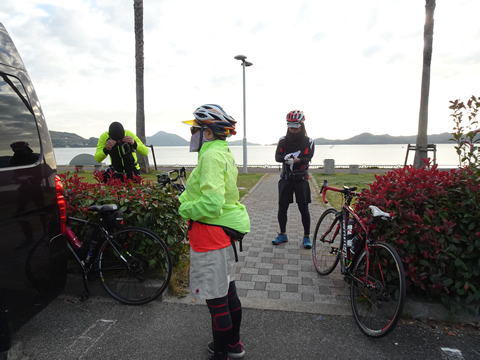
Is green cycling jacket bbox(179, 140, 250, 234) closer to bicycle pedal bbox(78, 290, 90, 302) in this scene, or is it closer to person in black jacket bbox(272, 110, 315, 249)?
bicycle pedal bbox(78, 290, 90, 302)

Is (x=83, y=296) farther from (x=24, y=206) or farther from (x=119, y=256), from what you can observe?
(x=24, y=206)

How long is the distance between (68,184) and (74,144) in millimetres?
67364

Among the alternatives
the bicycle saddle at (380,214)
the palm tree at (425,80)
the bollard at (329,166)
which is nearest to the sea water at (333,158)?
the palm tree at (425,80)

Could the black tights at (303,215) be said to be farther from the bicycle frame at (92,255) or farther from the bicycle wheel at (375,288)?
the bicycle frame at (92,255)

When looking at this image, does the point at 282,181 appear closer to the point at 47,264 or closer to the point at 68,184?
the point at 68,184

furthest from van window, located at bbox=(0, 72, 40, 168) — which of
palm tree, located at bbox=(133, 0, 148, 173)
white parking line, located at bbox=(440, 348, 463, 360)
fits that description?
palm tree, located at bbox=(133, 0, 148, 173)

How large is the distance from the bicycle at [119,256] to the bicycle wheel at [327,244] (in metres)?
1.93

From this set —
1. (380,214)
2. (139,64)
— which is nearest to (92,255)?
(380,214)

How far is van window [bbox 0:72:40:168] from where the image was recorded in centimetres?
231

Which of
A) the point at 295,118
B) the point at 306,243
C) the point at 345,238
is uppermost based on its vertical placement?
the point at 295,118

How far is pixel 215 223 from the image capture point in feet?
7.59

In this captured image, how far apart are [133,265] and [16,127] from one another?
5.57 feet

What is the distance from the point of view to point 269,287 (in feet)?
12.3

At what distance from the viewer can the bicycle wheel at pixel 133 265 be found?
11.0ft
